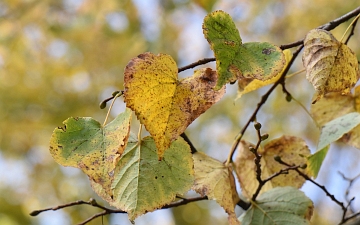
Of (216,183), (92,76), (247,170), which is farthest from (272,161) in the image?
(92,76)

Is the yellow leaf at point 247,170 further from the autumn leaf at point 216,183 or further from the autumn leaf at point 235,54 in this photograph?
the autumn leaf at point 235,54

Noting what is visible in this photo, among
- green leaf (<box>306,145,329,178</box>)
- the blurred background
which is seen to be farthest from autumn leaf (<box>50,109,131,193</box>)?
the blurred background

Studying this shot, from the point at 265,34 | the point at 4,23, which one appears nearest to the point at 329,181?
the point at 265,34

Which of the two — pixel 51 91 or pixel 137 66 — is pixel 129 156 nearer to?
pixel 137 66

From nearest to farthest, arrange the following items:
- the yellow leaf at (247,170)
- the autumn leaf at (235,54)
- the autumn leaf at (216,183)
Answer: the autumn leaf at (235,54) → the autumn leaf at (216,183) → the yellow leaf at (247,170)

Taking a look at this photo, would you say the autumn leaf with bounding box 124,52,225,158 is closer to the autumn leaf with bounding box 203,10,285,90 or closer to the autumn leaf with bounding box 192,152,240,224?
the autumn leaf with bounding box 203,10,285,90

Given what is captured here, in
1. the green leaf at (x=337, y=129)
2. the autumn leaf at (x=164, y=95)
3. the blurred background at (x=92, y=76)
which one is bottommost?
the autumn leaf at (x=164, y=95)

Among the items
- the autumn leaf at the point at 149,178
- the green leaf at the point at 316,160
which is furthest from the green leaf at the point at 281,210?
the autumn leaf at the point at 149,178

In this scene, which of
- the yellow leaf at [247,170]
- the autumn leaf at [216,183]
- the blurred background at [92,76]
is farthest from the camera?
the blurred background at [92,76]

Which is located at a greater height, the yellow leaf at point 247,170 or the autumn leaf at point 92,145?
the yellow leaf at point 247,170
